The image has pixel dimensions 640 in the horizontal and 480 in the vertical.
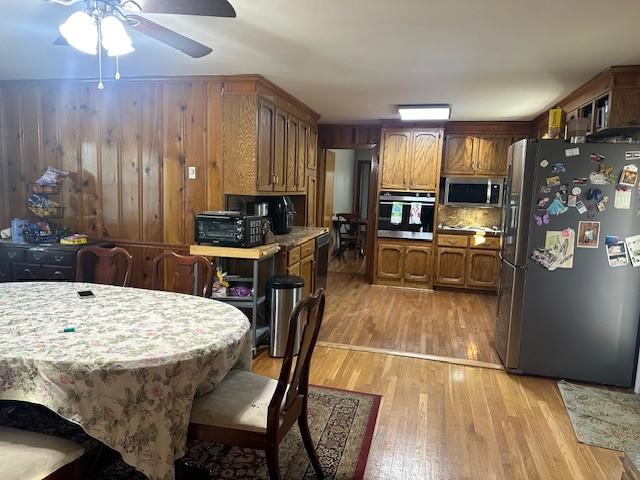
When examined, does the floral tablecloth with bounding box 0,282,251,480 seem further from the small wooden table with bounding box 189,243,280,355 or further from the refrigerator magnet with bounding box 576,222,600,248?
the refrigerator magnet with bounding box 576,222,600,248

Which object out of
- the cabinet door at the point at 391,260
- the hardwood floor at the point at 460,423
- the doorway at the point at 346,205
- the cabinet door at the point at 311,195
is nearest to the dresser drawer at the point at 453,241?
the cabinet door at the point at 391,260

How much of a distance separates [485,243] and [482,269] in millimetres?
355

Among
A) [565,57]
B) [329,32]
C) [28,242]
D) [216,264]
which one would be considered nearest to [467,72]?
[565,57]

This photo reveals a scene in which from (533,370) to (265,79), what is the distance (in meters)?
3.17

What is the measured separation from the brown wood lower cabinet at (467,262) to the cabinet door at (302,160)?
2022 mm

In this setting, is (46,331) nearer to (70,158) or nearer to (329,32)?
(329,32)

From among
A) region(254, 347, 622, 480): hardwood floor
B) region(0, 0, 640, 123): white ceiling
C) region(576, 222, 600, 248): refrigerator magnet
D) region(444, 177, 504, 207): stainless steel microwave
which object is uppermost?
region(0, 0, 640, 123): white ceiling

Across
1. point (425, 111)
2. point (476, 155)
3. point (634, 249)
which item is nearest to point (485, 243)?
point (476, 155)

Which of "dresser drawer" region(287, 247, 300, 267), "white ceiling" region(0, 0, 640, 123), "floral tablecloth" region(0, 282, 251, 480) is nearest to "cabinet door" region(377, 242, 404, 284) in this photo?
"dresser drawer" region(287, 247, 300, 267)

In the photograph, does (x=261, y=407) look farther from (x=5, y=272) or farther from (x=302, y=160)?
(x=302, y=160)

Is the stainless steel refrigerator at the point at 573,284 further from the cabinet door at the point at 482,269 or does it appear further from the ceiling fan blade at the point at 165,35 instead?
the cabinet door at the point at 482,269

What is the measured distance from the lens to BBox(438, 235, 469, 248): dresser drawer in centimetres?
570

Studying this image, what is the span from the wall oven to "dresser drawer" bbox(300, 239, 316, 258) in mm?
1591

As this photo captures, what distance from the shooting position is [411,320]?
4.50 meters
